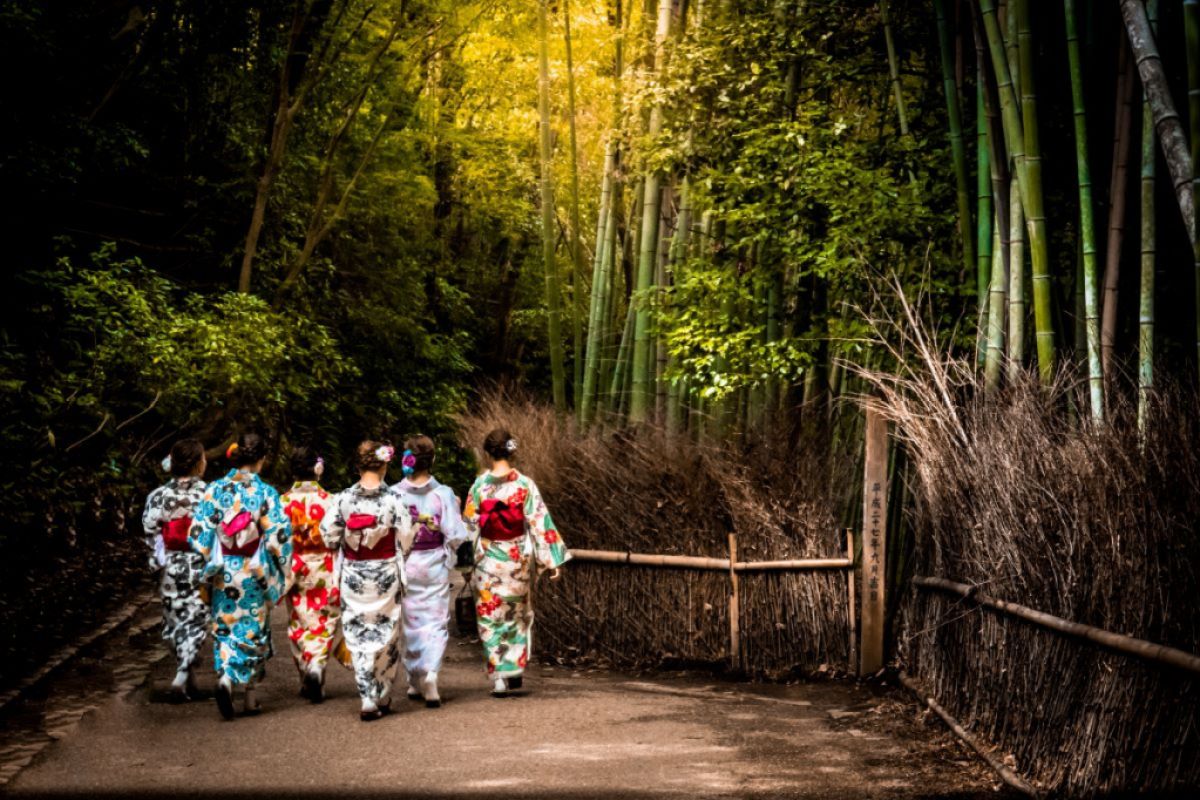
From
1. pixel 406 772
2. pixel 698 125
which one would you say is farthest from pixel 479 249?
pixel 406 772

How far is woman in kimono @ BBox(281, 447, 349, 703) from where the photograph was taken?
6945 millimetres

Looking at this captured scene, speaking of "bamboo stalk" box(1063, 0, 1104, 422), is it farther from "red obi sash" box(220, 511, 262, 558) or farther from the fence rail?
"red obi sash" box(220, 511, 262, 558)

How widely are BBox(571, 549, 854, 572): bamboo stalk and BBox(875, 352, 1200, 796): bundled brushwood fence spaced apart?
1.15 meters

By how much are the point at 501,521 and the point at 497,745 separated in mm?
1781

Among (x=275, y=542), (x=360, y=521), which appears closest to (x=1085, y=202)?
(x=360, y=521)

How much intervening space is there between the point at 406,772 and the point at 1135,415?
10.1 ft

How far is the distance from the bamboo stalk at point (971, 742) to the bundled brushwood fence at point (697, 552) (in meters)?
0.99

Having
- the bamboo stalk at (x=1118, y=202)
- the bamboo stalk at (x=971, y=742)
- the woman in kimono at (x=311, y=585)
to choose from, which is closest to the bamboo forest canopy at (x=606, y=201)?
the bamboo stalk at (x=1118, y=202)

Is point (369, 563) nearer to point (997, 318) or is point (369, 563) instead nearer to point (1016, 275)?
point (997, 318)

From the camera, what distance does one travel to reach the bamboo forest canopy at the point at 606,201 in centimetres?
592

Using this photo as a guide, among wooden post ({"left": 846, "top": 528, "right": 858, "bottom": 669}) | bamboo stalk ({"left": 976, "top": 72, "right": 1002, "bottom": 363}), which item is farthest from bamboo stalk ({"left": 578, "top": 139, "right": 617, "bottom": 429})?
bamboo stalk ({"left": 976, "top": 72, "right": 1002, "bottom": 363})

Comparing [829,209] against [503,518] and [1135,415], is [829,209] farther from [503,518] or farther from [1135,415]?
[1135,415]

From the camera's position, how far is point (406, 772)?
16.8ft

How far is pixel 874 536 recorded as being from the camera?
7.40m
